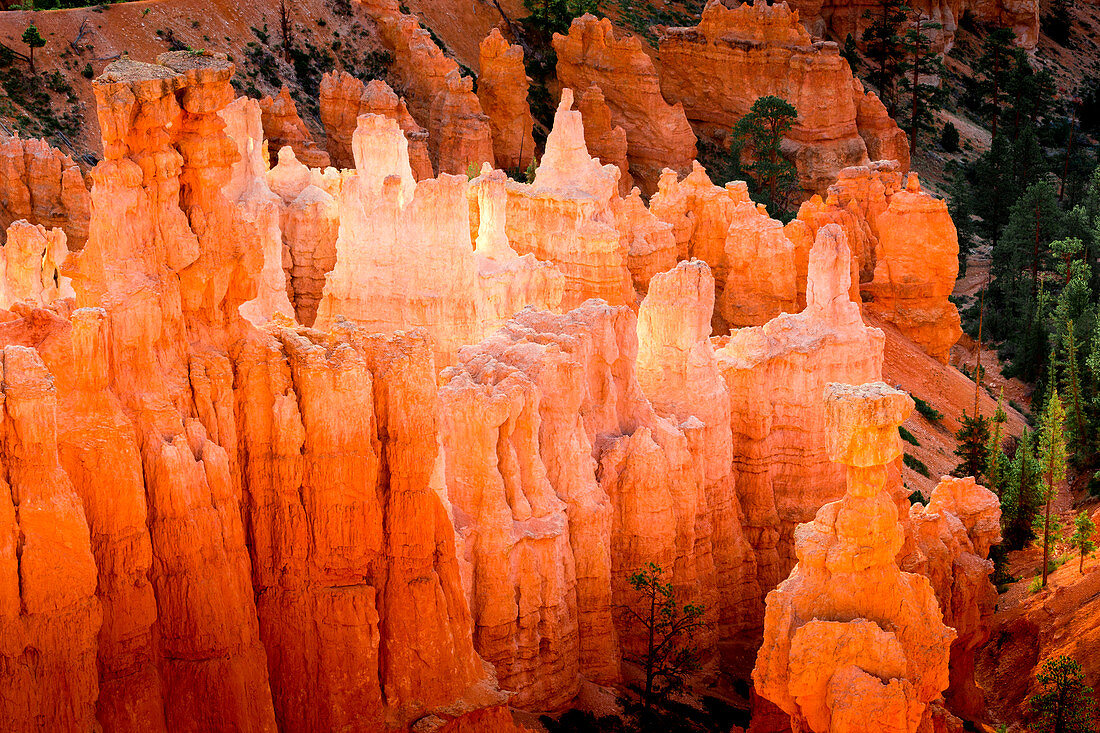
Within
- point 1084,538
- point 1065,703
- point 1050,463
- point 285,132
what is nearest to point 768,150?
point 285,132

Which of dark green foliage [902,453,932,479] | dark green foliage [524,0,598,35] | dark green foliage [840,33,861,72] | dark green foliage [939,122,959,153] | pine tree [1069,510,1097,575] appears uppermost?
dark green foliage [524,0,598,35]

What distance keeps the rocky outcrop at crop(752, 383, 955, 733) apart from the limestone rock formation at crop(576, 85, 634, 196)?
141 ft

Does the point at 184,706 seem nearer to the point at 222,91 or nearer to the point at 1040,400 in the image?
the point at 222,91

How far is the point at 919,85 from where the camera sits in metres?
84.5

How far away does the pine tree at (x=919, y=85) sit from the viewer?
8281 cm

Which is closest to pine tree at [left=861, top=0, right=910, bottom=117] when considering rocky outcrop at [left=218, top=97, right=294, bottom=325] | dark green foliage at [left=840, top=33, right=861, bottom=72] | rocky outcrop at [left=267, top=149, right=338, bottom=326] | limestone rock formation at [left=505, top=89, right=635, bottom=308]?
dark green foliage at [left=840, top=33, right=861, bottom=72]

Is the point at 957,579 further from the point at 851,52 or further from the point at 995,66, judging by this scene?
the point at 995,66

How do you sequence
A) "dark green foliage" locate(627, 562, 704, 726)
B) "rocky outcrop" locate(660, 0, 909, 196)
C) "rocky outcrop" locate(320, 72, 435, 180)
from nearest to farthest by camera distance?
"dark green foliage" locate(627, 562, 704, 726), "rocky outcrop" locate(320, 72, 435, 180), "rocky outcrop" locate(660, 0, 909, 196)

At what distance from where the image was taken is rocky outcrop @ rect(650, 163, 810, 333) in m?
51.0

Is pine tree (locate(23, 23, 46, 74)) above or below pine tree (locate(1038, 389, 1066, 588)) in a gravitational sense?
above

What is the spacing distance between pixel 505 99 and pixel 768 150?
A: 431 inches

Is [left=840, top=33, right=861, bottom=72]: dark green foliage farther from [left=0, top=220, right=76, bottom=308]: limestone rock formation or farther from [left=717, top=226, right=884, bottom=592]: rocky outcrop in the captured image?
[left=0, top=220, right=76, bottom=308]: limestone rock formation

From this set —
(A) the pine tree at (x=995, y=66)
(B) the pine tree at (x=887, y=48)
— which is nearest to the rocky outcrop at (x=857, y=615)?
(B) the pine tree at (x=887, y=48)

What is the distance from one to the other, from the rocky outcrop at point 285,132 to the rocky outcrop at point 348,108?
308 cm
